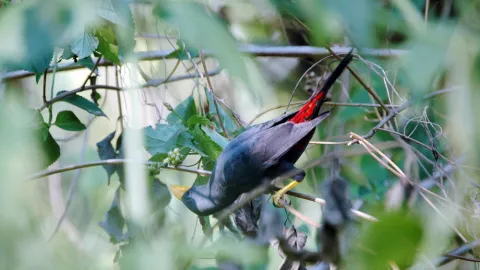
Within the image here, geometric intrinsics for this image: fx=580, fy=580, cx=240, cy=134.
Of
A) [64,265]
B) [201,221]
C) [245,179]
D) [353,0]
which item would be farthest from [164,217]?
[353,0]

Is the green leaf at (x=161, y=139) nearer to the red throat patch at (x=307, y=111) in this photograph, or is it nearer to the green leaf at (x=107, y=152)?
the green leaf at (x=107, y=152)

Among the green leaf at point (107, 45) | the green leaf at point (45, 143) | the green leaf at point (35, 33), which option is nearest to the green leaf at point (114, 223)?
the green leaf at point (45, 143)

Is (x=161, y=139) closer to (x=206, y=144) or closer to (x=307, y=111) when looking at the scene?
(x=206, y=144)

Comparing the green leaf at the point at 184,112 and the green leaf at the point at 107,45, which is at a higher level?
the green leaf at the point at 107,45

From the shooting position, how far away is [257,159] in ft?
8.41

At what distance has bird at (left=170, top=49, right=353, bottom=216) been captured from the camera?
235cm

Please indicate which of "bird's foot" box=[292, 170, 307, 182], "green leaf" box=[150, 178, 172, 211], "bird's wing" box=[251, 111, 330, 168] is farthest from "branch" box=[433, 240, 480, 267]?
"green leaf" box=[150, 178, 172, 211]

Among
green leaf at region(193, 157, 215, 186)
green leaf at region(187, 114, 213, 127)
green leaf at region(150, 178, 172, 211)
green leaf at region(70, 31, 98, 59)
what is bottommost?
green leaf at region(150, 178, 172, 211)

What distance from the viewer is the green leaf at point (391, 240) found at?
69cm

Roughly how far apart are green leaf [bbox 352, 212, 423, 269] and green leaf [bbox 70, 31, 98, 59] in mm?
1617

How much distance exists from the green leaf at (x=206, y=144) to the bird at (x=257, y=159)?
0.04 m

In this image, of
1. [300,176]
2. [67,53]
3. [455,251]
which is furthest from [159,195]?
[455,251]

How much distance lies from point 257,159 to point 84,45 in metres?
0.89

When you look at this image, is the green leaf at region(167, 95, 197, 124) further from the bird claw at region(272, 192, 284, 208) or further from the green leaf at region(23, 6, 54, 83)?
the green leaf at region(23, 6, 54, 83)
